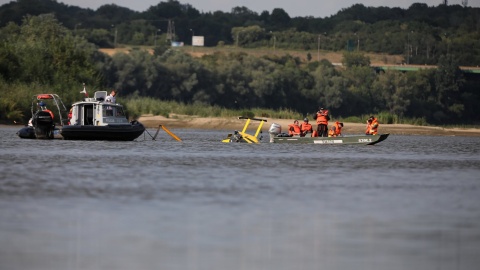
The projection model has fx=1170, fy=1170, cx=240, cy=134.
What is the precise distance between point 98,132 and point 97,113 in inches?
57.2

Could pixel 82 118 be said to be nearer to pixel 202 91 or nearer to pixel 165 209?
pixel 165 209

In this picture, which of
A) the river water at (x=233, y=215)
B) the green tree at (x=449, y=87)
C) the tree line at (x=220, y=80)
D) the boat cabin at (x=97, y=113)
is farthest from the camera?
the green tree at (x=449, y=87)

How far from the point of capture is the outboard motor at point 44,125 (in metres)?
60.3

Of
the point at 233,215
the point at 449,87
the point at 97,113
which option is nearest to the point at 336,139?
the point at 97,113

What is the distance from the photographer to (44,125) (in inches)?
2377

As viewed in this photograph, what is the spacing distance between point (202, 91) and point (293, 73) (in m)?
24.2

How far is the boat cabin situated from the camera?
59906 mm

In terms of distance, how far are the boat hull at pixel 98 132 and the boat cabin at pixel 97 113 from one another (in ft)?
2.12

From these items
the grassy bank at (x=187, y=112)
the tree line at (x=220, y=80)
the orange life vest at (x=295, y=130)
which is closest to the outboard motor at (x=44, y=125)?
the orange life vest at (x=295, y=130)

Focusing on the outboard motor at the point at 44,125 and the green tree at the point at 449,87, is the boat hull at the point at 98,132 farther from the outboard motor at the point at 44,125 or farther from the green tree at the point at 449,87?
the green tree at the point at 449,87

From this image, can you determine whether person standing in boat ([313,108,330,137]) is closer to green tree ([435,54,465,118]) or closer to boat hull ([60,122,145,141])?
boat hull ([60,122,145,141])

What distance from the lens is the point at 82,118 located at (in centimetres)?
6069

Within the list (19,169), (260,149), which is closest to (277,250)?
(19,169)

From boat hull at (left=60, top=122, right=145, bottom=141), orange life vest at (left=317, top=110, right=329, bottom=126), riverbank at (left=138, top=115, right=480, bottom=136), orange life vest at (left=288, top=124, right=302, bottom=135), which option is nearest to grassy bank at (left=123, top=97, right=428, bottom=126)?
riverbank at (left=138, top=115, right=480, bottom=136)
